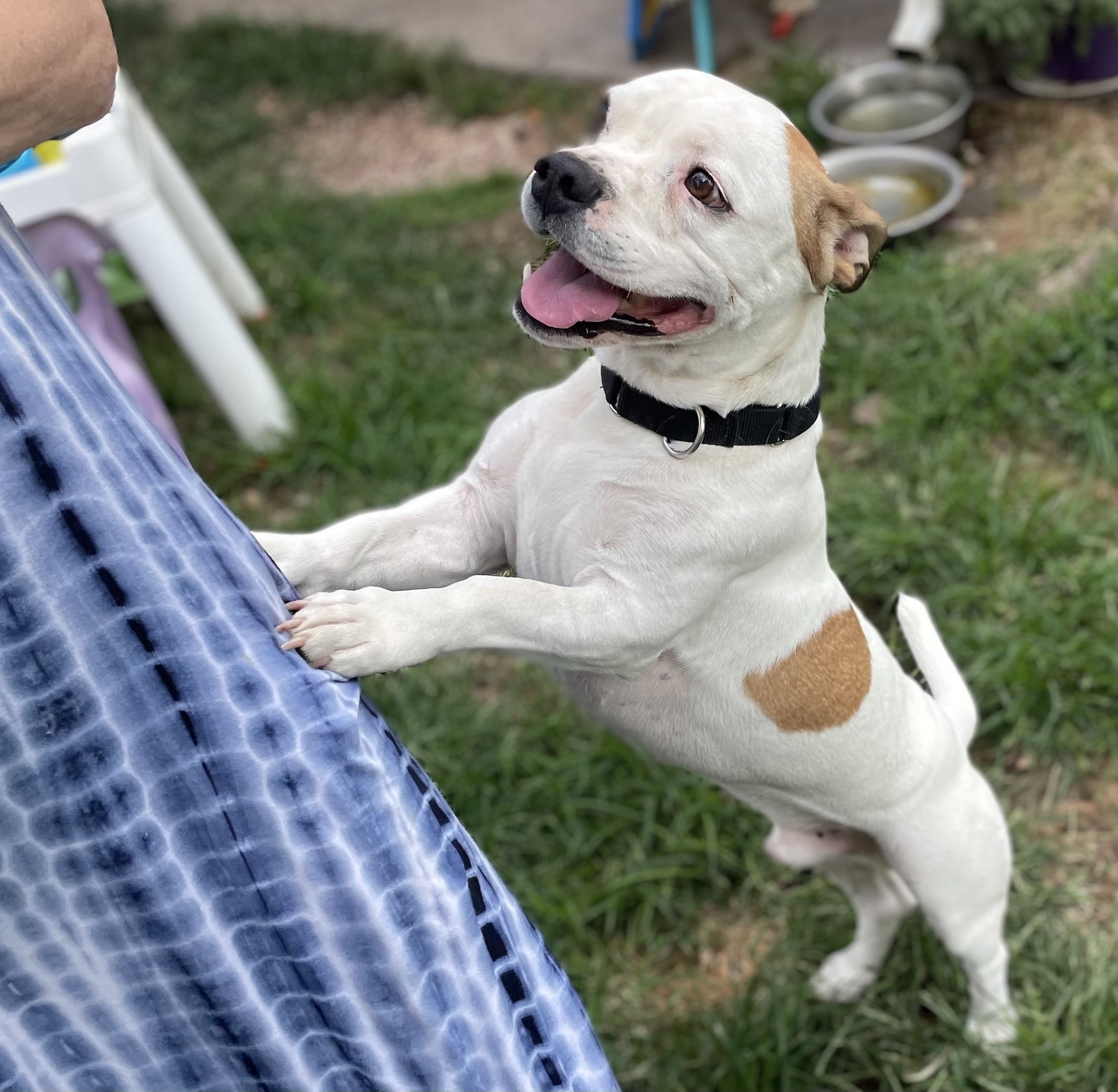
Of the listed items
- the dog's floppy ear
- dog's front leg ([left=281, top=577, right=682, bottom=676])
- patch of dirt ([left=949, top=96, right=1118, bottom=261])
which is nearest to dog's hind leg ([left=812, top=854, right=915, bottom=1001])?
dog's front leg ([left=281, top=577, right=682, bottom=676])

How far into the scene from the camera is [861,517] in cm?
386

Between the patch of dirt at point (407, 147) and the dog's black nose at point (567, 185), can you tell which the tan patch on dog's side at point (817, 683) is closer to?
the dog's black nose at point (567, 185)

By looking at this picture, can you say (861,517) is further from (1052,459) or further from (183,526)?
(183,526)

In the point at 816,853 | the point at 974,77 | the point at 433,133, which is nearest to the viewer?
the point at 816,853

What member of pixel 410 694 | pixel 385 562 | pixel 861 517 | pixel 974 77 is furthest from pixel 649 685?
pixel 974 77

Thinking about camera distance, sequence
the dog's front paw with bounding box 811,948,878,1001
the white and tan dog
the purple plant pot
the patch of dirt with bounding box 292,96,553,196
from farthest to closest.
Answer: the patch of dirt with bounding box 292,96,553,196
the purple plant pot
the dog's front paw with bounding box 811,948,878,1001
the white and tan dog

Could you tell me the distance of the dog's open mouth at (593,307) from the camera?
181 centimetres

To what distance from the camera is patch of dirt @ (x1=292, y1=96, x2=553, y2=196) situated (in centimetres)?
643

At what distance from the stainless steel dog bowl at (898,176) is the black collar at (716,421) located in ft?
11.3

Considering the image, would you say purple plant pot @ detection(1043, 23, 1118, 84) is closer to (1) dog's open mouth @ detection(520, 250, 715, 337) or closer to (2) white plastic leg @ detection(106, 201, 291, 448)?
(2) white plastic leg @ detection(106, 201, 291, 448)

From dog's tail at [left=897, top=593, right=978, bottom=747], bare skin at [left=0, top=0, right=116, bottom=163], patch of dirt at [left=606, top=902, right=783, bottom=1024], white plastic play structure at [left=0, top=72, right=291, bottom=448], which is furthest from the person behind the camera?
white plastic play structure at [left=0, top=72, right=291, bottom=448]

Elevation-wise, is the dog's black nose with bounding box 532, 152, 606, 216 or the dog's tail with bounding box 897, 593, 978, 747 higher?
the dog's black nose with bounding box 532, 152, 606, 216

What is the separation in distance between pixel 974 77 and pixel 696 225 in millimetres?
4704

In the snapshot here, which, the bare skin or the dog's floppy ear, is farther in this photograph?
the dog's floppy ear
